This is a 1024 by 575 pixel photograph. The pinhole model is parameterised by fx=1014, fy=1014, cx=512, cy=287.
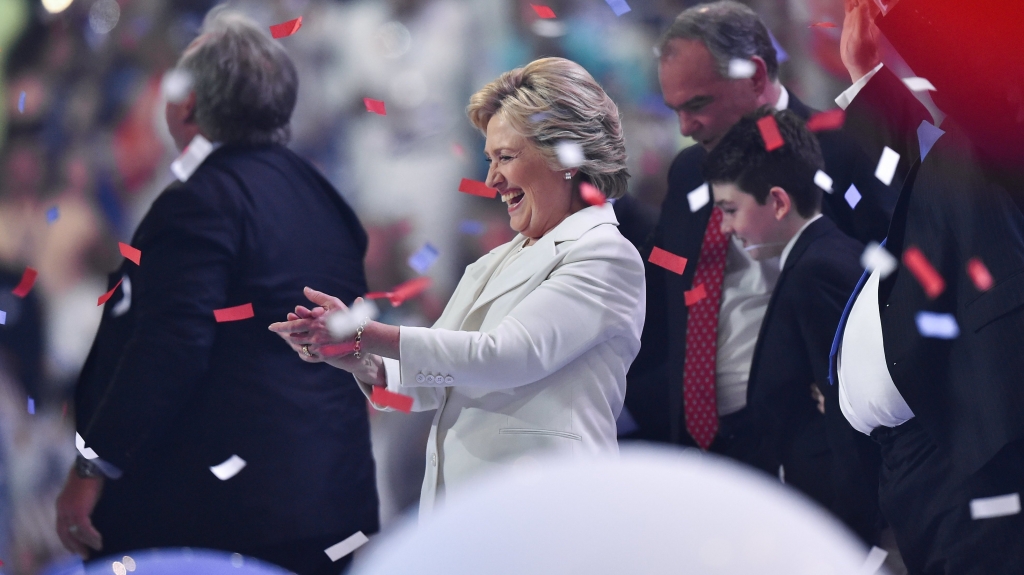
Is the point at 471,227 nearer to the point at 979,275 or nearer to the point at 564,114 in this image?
the point at 564,114

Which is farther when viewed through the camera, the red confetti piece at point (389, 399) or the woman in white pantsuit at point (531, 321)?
the red confetti piece at point (389, 399)

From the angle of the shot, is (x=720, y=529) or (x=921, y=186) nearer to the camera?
(x=720, y=529)

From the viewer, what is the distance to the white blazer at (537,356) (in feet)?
5.51

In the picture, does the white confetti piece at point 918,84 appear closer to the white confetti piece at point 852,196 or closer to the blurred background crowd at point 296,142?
the white confetti piece at point 852,196

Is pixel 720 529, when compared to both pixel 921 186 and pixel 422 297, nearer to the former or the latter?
pixel 921 186

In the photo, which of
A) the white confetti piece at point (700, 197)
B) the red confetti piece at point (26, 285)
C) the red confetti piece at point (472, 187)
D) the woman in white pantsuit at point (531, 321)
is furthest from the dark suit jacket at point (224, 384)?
the white confetti piece at point (700, 197)

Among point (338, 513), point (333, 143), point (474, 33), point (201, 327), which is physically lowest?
point (338, 513)

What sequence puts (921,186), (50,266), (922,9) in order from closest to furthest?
1. (922,9)
2. (921,186)
3. (50,266)

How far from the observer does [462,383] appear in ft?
5.57

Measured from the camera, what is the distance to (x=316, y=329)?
166cm

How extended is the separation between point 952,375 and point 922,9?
0.61 metres

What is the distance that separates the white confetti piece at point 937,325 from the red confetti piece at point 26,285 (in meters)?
2.29

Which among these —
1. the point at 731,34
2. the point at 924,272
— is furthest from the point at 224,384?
the point at 924,272

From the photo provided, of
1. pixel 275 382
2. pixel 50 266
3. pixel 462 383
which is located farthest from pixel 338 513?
pixel 50 266
